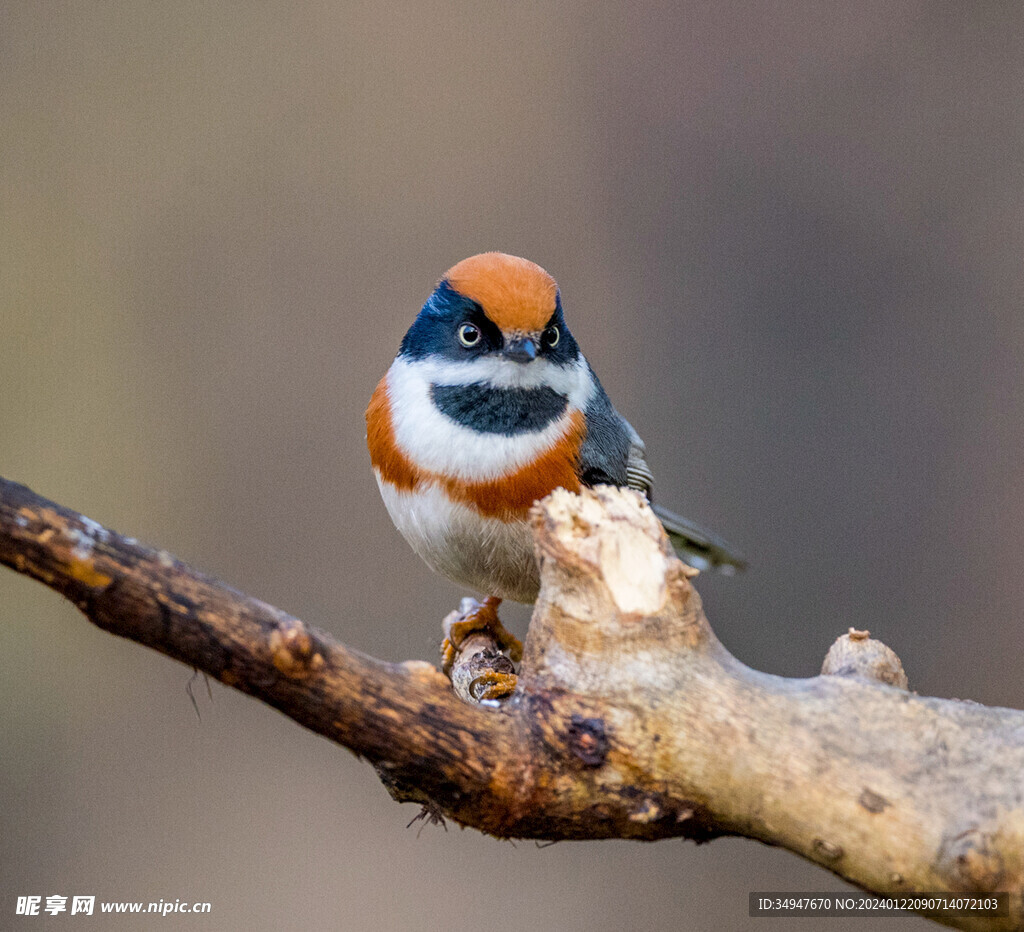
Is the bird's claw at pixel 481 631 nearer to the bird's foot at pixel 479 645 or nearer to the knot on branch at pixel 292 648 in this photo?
the bird's foot at pixel 479 645

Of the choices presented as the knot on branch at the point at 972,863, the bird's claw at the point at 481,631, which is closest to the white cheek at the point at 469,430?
the bird's claw at the point at 481,631

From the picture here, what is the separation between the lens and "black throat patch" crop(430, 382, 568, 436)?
289 cm

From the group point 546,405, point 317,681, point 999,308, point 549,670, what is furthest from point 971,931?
point 999,308

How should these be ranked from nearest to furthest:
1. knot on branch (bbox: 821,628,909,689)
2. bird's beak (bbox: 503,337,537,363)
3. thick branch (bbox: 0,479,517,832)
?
thick branch (bbox: 0,479,517,832)
knot on branch (bbox: 821,628,909,689)
bird's beak (bbox: 503,337,537,363)

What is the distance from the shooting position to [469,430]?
289 cm

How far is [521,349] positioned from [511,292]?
15 cm

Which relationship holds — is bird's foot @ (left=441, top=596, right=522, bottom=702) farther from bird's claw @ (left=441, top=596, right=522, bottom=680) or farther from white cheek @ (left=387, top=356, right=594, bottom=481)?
white cheek @ (left=387, top=356, right=594, bottom=481)

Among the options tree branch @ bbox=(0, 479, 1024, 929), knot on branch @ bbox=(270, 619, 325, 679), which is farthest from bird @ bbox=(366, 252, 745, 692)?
knot on branch @ bbox=(270, 619, 325, 679)

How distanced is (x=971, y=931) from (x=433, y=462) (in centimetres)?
163

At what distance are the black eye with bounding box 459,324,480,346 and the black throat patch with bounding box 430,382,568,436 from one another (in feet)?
0.36

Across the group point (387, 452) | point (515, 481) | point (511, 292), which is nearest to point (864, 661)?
point (515, 481)

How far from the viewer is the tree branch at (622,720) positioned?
184cm

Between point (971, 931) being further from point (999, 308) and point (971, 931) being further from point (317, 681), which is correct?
point (999, 308)

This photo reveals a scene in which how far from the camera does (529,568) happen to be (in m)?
3.02
